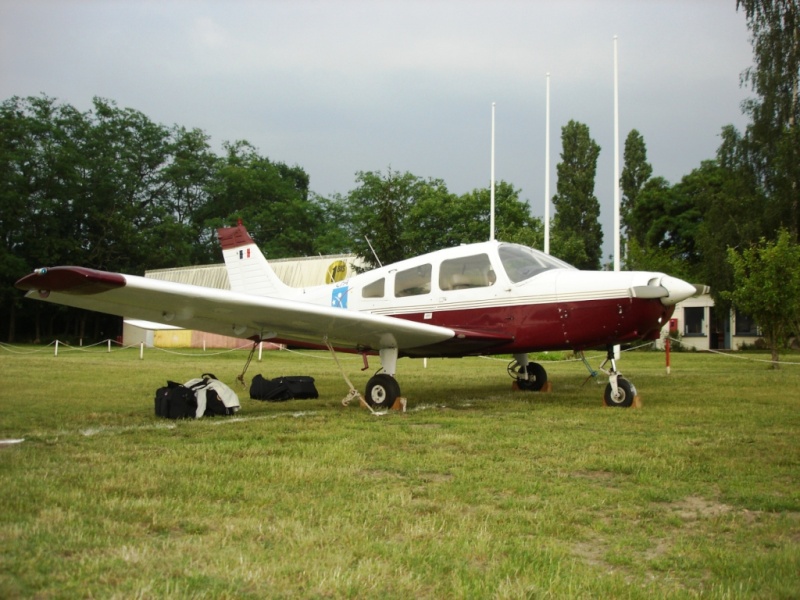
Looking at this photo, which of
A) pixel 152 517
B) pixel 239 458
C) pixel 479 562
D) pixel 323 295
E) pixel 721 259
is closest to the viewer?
pixel 479 562

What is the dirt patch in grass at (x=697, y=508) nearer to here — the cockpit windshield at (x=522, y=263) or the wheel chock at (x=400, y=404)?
the wheel chock at (x=400, y=404)

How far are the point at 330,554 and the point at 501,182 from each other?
48863 mm

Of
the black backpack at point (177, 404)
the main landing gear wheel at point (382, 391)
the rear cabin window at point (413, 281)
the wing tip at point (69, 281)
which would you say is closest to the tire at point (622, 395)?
the main landing gear wheel at point (382, 391)

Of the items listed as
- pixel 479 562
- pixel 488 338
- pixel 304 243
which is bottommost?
pixel 479 562

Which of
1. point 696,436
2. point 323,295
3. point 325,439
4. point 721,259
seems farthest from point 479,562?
point 721,259

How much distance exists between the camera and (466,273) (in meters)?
9.67

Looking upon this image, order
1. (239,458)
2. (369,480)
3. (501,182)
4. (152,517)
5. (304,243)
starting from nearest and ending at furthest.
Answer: (152,517)
(369,480)
(239,458)
(501,182)
(304,243)

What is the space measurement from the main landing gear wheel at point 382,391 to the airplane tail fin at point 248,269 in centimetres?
330

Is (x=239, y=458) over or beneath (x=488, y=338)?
beneath

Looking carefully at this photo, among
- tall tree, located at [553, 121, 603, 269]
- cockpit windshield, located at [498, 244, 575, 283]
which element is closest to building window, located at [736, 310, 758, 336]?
tall tree, located at [553, 121, 603, 269]

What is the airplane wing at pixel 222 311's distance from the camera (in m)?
6.62

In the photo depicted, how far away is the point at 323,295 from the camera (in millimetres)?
11273

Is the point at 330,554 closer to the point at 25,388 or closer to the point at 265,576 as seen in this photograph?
the point at 265,576

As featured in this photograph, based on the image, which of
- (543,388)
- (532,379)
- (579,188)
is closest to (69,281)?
(532,379)
